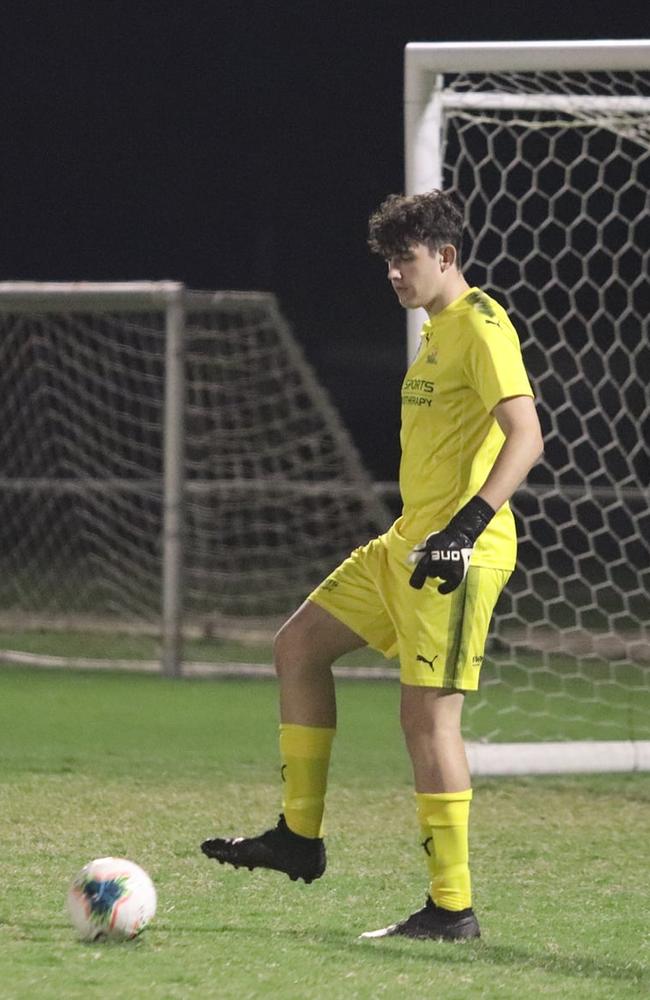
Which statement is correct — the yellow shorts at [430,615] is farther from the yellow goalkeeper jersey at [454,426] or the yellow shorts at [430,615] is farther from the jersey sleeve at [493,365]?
the jersey sleeve at [493,365]

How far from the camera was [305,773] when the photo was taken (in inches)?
161

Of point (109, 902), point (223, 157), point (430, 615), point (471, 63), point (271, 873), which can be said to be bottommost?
point (271, 873)

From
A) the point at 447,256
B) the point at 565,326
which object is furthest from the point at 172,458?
the point at 565,326

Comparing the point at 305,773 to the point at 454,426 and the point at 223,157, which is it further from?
the point at 223,157

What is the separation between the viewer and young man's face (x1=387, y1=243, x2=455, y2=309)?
3.89 m

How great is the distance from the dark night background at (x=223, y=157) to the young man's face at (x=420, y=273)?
1180 centimetres

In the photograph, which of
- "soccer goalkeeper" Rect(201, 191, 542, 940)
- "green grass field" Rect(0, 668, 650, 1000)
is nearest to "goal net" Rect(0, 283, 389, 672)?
"green grass field" Rect(0, 668, 650, 1000)

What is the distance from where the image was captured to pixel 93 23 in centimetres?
1608

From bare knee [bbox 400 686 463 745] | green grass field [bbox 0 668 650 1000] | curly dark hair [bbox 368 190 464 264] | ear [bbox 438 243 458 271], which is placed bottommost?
green grass field [bbox 0 668 650 1000]

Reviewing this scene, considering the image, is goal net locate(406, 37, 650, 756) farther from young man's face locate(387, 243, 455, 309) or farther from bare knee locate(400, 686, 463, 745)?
bare knee locate(400, 686, 463, 745)

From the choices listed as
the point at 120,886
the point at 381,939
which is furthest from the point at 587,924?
the point at 120,886

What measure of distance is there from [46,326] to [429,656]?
7.79 meters

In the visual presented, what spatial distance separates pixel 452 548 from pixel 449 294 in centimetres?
63

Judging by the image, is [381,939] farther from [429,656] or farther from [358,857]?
[358,857]
